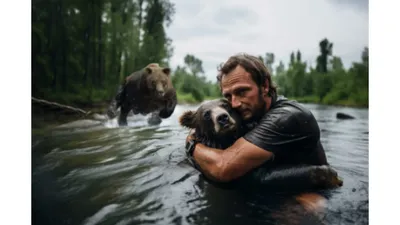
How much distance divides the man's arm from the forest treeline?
71cm

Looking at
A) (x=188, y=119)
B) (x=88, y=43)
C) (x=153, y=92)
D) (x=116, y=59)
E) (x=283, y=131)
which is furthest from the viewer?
(x=88, y=43)

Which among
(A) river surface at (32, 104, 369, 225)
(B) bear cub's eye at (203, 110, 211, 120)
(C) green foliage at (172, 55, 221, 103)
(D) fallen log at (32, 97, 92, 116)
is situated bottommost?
(A) river surface at (32, 104, 369, 225)

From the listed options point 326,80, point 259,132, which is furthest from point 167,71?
point 326,80

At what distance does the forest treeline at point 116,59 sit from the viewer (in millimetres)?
3262

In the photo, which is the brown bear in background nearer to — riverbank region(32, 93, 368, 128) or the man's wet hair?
riverbank region(32, 93, 368, 128)

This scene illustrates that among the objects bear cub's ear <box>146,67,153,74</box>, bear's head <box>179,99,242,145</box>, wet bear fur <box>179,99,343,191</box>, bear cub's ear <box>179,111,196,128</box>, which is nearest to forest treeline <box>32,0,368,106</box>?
bear cub's ear <box>146,67,153,74</box>

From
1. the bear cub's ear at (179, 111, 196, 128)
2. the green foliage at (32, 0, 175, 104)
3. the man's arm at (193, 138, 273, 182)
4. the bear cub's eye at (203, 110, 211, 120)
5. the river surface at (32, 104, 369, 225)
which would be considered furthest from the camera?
the green foliage at (32, 0, 175, 104)

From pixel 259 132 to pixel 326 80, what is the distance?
52.8 inches

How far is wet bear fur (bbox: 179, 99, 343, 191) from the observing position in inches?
104

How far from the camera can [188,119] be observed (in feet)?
9.86

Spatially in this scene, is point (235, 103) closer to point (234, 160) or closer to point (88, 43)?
point (234, 160)

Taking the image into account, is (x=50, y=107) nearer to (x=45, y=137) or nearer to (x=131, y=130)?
(x=45, y=137)
